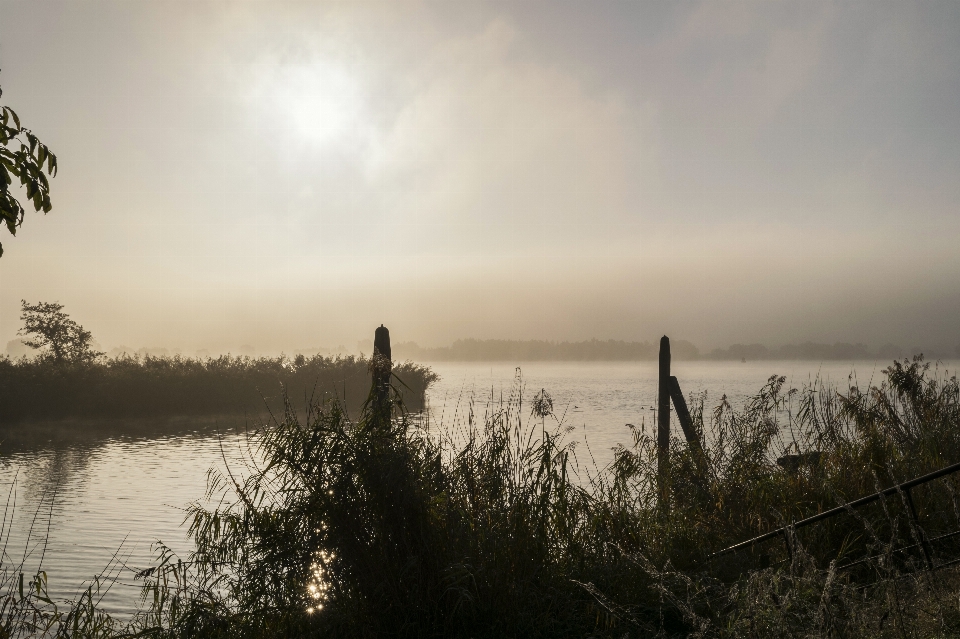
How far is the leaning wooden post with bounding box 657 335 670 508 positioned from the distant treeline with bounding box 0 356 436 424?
2385cm

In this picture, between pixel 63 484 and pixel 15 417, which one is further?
pixel 15 417

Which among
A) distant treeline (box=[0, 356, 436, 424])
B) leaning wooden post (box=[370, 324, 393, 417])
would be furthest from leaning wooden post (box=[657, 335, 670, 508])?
distant treeline (box=[0, 356, 436, 424])

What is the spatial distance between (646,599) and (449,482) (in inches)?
68.5

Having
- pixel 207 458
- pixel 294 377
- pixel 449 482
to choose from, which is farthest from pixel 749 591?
pixel 294 377

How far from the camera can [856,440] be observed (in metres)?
8.09

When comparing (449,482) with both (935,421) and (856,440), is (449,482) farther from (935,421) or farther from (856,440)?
(935,421)

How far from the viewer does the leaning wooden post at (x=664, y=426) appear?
7320mm

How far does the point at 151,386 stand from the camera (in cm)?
3688

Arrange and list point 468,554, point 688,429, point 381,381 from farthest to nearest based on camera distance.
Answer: point 688,429 < point 381,381 < point 468,554

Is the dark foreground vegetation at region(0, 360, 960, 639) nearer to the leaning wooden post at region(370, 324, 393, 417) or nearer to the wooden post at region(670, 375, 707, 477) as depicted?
the leaning wooden post at region(370, 324, 393, 417)

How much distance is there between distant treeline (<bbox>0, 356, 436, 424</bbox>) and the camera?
112 ft

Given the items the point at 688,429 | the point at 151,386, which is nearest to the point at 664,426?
the point at 688,429

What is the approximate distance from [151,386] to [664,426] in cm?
3457

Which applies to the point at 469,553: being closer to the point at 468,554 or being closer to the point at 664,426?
the point at 468,554
